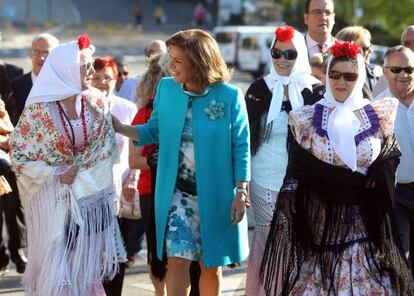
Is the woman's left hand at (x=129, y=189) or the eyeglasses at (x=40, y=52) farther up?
the eyeglasses at (x=40, y=52)

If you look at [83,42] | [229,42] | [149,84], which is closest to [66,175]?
[83,42]

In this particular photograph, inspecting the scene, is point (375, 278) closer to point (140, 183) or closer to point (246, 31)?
point (140, 183)

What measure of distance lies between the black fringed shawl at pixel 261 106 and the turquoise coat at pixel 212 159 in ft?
2.20

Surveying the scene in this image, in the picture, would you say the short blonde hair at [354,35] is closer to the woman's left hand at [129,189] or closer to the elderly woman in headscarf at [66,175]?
the woman's left hand at [129,189]

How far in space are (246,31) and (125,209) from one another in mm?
31659

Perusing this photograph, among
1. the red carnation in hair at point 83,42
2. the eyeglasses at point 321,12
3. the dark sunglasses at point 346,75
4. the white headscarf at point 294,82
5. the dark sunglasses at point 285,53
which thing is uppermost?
the red carnation in hair at point 83,42

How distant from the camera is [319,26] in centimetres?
929

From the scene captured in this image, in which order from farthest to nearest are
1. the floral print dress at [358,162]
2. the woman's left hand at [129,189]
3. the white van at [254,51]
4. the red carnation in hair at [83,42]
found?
the white van at [254,51]
the woman's left hand at [129,189]
the red carnation in hair at [83,42]
the floral print dress at [358,162]

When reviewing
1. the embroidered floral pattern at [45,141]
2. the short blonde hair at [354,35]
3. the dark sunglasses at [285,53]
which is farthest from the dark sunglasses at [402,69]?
the embroidered floral pattern at [45,141]

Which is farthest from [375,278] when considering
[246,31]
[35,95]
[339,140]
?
[246,31]

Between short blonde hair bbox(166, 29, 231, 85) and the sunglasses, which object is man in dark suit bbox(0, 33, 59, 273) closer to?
the sunglasses

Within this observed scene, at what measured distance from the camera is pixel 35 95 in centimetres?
656

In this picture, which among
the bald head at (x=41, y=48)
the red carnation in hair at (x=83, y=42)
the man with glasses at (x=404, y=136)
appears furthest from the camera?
the bald head at (x=41, y=48)

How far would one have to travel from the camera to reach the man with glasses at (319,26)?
928 centimetres
